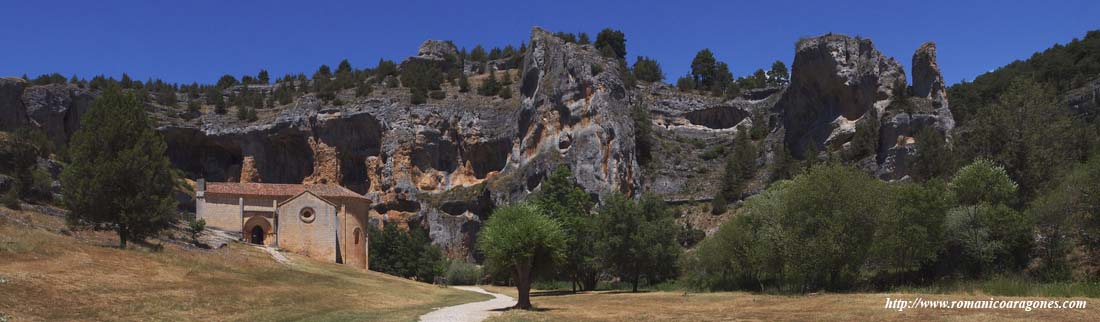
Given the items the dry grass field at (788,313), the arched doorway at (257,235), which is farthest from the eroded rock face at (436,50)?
the dry grass field at (788,313)

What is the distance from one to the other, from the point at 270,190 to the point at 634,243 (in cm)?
3816

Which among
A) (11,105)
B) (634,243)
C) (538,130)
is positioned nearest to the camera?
(634,243)

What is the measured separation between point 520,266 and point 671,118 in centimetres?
7344

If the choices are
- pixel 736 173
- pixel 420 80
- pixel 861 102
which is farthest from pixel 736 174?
pixel 420 80

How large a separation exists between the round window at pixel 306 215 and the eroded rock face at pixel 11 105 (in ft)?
139

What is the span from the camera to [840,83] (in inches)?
3231

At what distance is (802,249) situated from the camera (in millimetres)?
35969

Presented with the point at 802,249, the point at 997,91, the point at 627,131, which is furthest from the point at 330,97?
the point at 997,91

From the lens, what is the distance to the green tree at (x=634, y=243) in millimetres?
49000

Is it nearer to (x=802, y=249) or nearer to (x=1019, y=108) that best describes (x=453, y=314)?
(x=802, y=249)

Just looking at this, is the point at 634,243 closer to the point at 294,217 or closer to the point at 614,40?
the point at 294,217

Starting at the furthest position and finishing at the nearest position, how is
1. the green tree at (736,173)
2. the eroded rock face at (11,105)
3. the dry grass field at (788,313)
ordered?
the eroded rock face at (11,105), the green tree at (736,173), the dry grass field at (788,313)

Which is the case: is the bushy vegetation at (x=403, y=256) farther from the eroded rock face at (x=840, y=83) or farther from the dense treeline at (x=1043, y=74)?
the dense treeline at (x=1043, y=74)

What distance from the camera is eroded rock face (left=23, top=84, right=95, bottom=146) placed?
8388cm
